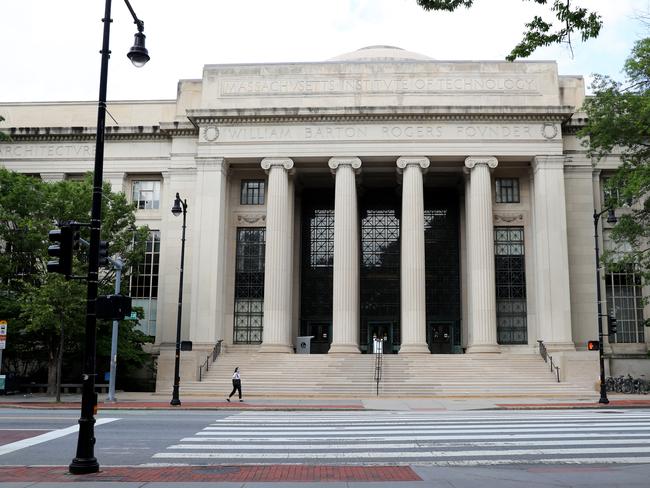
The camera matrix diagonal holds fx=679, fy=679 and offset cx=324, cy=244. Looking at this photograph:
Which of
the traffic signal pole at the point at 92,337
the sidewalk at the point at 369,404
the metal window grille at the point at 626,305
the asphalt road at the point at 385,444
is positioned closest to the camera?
the traffic signal pole at the point at 92,337

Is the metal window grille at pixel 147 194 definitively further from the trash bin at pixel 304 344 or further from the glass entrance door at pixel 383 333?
the glass entrance door at pixel 383 333

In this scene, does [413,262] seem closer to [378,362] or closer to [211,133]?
[378,362]

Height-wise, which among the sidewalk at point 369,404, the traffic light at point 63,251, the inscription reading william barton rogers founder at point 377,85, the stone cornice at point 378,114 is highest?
the inscription reading william barton rogers founder at point 377,85

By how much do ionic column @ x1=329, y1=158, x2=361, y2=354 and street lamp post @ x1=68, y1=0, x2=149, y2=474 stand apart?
91.6 ft

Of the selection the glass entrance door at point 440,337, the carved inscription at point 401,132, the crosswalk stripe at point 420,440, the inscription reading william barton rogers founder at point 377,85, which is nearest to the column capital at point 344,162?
the carved inscription at point 401,132

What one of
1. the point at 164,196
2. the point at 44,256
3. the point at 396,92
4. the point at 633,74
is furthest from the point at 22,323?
the point at 633,74

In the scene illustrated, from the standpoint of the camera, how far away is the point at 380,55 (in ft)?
176

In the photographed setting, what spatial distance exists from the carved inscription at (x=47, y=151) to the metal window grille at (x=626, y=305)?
1433 inches

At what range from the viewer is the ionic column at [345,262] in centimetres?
4119

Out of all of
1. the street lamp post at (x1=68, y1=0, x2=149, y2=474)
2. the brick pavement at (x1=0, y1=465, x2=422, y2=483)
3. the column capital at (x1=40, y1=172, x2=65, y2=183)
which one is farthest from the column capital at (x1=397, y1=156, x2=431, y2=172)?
the brick pavement at (x1=0, y1=465, x2=422, y2=483)

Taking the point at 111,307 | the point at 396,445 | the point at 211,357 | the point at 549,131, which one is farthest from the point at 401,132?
the point at 111,307

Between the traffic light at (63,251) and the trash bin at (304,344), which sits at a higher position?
the traffic light at (63,251)

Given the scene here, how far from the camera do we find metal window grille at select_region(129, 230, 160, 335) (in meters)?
46.0

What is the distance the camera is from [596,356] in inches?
1458
